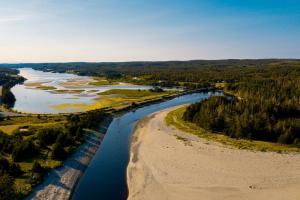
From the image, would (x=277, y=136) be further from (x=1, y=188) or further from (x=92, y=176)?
(x=1, y=188)

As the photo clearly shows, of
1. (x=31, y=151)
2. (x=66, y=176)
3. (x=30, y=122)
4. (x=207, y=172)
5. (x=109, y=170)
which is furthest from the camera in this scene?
(x=30, y=122)

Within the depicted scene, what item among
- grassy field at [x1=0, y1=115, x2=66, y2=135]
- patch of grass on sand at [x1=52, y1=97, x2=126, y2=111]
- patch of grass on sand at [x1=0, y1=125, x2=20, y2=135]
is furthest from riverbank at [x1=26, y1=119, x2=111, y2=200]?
patch of grass on sand at [x1=52, y1=97, x2=126, y2=111]

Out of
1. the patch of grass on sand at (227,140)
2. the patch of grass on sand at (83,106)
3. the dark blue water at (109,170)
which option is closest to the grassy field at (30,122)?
the dark blue water at (109,170)

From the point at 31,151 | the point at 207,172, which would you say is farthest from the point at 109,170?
the point at 207,172

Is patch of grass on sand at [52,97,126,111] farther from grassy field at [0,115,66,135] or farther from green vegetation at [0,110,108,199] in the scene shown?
green vegetation at [0,110,108,199]

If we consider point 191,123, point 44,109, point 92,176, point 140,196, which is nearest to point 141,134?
point 191,123

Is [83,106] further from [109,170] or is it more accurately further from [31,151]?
[109,170]

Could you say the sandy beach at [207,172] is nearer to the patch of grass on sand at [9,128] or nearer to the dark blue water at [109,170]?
the dark blue water at [109,170]

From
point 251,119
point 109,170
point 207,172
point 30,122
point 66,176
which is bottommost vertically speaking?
point 109,170
